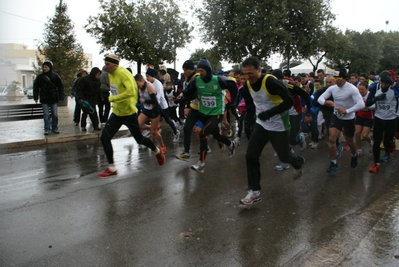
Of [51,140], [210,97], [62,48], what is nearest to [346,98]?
[210,97]

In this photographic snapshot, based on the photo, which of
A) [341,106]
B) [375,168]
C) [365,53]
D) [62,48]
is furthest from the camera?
[365,53]

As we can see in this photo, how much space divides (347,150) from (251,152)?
490cm

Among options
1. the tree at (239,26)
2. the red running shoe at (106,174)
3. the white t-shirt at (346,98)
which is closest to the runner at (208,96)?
the red running shoe at (106,174)

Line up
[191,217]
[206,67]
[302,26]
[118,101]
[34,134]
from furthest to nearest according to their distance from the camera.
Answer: [302,26]
[34,134]
[206,67]
[118,101]
[191,217]

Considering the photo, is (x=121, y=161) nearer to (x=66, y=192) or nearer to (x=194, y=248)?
(x=66, y=192)

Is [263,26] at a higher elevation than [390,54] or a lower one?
lower

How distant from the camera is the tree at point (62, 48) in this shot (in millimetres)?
23547

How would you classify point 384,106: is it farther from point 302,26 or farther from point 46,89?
point 302,26

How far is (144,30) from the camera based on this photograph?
22.4 meters

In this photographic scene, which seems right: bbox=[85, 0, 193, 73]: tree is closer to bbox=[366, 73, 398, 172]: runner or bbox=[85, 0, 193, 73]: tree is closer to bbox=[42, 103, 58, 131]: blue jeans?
bbox=[42, 103, 58, 131]: blue jeans

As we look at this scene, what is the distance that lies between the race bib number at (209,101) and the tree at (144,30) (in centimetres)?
1650

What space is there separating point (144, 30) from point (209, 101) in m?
17.0

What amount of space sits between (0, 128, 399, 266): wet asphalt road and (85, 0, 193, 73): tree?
635 inches

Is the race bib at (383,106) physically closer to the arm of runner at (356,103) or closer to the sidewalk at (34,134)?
the arm of runner at (356,103)
